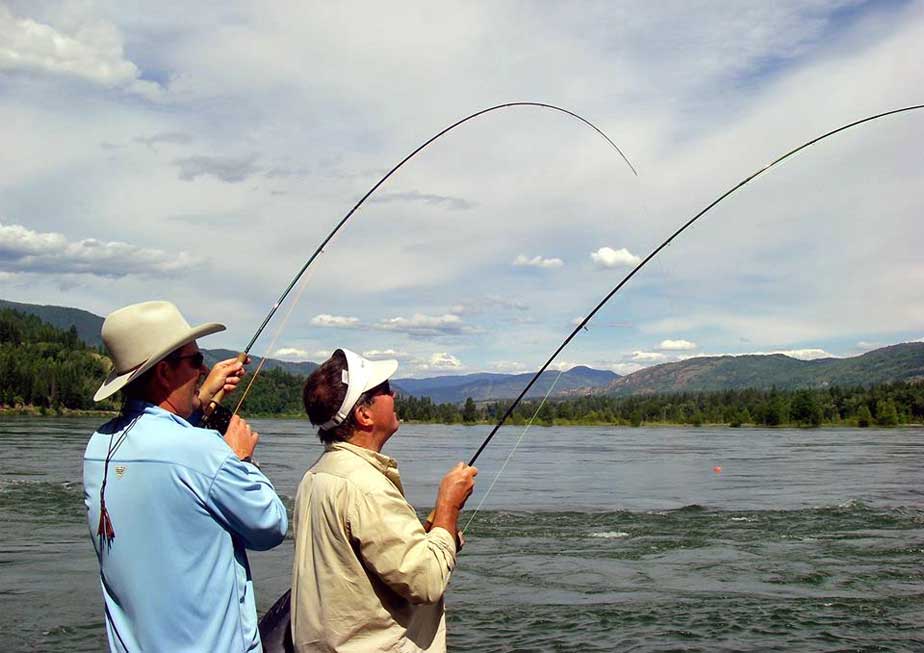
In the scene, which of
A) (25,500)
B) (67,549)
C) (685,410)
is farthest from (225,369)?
(685,410)

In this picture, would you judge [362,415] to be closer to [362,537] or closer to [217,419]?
[362,537]

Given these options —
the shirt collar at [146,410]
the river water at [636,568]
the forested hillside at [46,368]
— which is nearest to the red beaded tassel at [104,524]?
the shirt collar at [146,410]

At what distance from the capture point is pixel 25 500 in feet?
63.8

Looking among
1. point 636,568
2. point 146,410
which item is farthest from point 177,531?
point 636,568

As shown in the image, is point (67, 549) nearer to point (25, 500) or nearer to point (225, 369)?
point (25, 500)

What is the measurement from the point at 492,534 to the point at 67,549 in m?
6.78

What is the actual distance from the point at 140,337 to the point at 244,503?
2.15 feet

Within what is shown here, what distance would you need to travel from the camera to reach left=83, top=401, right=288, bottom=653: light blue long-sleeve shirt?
2.81 m

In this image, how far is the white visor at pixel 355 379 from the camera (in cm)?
329

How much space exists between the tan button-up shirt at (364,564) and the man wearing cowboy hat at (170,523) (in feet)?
0.74

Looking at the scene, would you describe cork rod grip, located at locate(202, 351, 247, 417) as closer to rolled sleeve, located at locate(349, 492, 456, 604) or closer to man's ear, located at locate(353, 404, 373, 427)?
man's ear, located at locate(353, 404, 373, 427)

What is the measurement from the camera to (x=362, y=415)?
333 cm

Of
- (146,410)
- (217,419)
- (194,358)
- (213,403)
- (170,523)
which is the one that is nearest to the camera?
(170,523)

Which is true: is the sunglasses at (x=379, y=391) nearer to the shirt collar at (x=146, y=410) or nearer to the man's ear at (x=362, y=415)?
the man's ear at (x=362, y=415)
